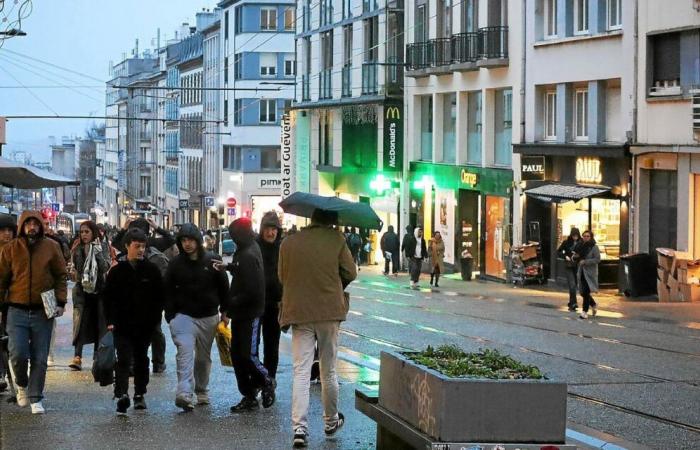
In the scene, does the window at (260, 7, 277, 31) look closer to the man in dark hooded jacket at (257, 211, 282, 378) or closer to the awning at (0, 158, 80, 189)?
the awning at (0, 158, 80, 189)

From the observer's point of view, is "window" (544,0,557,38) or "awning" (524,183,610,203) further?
"window" (544,0,557,38)

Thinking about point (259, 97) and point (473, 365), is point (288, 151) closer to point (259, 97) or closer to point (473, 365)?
point (259, 97)

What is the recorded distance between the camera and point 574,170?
3884 centimetres

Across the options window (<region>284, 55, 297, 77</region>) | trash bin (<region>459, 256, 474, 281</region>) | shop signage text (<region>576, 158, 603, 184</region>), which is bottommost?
trash bin (<region>459, 256, 474, 281</region>)

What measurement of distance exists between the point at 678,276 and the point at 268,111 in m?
60.1

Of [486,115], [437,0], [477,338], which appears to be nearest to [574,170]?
[486,115]

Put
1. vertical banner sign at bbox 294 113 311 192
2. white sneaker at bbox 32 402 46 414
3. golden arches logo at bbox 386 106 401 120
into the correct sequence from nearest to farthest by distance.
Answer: white sneaker at bbox 32 402 46 414 < golden arches logo at bbox 386 106 401 120 < vertical banner sign at bbox 294 113 311 192

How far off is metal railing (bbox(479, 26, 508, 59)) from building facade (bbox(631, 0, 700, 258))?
8.68 meters

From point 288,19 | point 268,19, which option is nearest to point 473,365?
point 268,19

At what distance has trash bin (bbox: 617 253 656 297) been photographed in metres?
33.6

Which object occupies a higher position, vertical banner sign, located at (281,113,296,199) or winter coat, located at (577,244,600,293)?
vertical banner sign, located at (281,113,296,199)

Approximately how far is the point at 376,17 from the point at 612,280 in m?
23.6

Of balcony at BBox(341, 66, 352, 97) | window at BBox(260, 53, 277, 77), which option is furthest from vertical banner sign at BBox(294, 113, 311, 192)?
window at BBox(260, 53, 277, 77)

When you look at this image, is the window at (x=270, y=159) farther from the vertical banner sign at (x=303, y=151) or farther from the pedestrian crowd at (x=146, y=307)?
the pedestrian crowd at (x=146, y=307)
